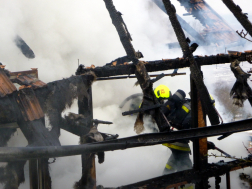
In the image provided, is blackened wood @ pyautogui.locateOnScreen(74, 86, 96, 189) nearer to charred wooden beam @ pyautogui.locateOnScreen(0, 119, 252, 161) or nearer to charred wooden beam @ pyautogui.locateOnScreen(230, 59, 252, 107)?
charred wooden beam @ pyautogui.locateOnScreen(0, 119, 252, 161)

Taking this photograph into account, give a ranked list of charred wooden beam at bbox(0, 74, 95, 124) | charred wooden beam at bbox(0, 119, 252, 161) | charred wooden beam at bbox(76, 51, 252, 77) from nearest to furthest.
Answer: charred wooden beam at bbox(0, 119, 252, 161)
charred wooden beam at bbox(0, 74, 95, 124)
charred wooden beam at bbox(76, 51, 252, 77)

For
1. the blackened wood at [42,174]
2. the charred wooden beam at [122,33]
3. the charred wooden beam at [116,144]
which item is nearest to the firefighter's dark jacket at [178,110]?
the charred wooden beam at [122,33]

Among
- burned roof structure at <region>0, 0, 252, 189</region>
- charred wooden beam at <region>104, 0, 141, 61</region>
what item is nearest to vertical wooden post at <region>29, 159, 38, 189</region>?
burned roof structure at <region>0, 0, 252, 189</region>

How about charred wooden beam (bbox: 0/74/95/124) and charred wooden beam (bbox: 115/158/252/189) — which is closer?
charred wooden beam (bbox: 0/74/95/124)

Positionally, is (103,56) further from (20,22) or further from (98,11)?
(20,22)

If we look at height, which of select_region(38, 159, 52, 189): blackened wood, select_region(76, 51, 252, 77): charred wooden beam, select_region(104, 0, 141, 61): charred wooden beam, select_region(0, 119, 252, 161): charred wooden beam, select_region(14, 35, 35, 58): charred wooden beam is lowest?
select_region(38, 159, 52, 189): blackened wood

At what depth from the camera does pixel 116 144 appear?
6.56 ft

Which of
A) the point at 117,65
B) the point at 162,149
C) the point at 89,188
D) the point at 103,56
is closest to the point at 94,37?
the point at 103,56

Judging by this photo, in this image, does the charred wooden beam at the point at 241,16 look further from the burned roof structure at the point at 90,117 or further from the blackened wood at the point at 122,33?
the blackened wood at the point at 122,33

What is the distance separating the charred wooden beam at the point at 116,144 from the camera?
4.54 feet

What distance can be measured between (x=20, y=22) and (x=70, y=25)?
7.97 ft

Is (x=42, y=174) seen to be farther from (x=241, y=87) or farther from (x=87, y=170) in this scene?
(x=241, y=87)

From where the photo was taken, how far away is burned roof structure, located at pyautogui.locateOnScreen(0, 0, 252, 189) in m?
2.15

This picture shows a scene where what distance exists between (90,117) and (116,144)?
188 cm
